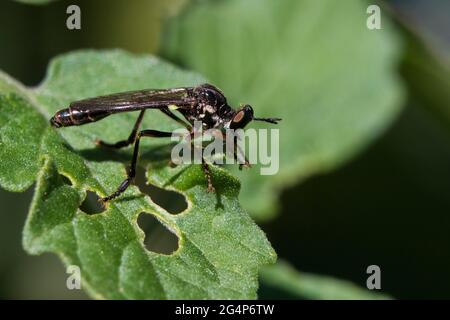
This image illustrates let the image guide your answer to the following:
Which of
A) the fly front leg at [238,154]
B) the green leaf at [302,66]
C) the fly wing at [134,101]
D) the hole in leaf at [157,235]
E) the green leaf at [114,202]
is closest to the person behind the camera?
the green leaf at [114,202]

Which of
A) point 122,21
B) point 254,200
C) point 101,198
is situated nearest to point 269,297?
point 254,200

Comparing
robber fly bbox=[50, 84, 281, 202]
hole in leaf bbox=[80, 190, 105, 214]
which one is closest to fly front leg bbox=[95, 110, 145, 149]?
robber fly bbox=[50, 84, 281, 202]

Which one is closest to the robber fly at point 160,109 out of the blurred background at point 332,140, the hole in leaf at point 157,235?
the hole in leaf at point 157,235

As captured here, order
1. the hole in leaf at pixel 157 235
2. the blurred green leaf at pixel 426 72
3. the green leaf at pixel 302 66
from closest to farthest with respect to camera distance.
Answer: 1. the hole in leaf at pixel 157 235
2. the blurred green leaf at pixel 426 72
3. the green leaf at pixel 302 66

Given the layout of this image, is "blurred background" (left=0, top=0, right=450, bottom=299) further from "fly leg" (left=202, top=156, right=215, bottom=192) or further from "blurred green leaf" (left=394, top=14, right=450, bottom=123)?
"fly leg" (left=202, top=156, right=215, bottom=192)

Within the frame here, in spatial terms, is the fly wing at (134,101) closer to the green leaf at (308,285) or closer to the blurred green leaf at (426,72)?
the green leaf at (308,285)
